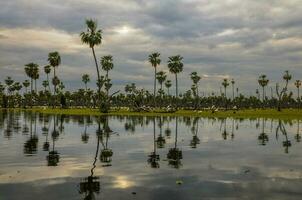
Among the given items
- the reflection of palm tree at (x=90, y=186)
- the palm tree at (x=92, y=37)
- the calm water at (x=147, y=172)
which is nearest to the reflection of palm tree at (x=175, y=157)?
the calm water at (x=147, y=172)

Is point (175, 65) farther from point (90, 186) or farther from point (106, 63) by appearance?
point (90, 186)

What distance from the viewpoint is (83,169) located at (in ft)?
79.3

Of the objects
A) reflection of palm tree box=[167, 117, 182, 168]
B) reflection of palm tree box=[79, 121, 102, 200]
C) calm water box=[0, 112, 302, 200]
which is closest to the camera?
reflection of palm tree box=[79, 121, 102, 200]

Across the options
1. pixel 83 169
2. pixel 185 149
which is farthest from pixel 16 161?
pixel 185 149

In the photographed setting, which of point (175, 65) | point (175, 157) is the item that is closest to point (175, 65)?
point (175, 65)

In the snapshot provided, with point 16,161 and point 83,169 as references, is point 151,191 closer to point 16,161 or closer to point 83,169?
point 83,169

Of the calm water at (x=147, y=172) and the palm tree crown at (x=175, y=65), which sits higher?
the palm tree crown at (x=175, y=65)

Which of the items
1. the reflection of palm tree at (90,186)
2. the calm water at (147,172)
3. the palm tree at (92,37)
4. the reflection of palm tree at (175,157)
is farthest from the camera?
the palm tree at (92,37)

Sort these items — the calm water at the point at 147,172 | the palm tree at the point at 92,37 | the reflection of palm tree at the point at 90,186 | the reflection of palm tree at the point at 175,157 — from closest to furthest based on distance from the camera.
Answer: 1. the reflection of palm tree at the point at 90,186
2. the calm water at the point at 147,172
3. the reflection of palm tree at the point at 175,157
4. the palm tree at the point at 92,37

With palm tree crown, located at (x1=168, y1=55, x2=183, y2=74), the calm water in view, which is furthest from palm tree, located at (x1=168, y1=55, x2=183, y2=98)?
the calm water

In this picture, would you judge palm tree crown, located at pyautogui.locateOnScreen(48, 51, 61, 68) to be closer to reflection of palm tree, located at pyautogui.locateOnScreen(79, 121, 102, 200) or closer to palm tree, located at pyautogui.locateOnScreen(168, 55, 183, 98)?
palm tree, located at pyautogui.locateOnScreen(168, 55, 183, 98)

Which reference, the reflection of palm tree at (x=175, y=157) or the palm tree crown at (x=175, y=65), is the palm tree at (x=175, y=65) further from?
the reflection of palm tree at (x=175, y=157)

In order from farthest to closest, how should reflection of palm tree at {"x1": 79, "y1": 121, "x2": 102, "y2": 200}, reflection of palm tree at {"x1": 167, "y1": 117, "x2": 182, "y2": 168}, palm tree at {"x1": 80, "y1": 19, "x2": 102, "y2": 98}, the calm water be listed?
palm tree at {"x1": 80, "y1": 19, "x2": 102, "y2": 98}, reflection of palm tree at {"x1": 167, "y1": 117, "x2": 182, "y2": 168}, the calm water, reflection of palm tree at {"x1": 79, "y1": 121, "x2": 102, "y2": 200}

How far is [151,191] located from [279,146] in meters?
24.6
